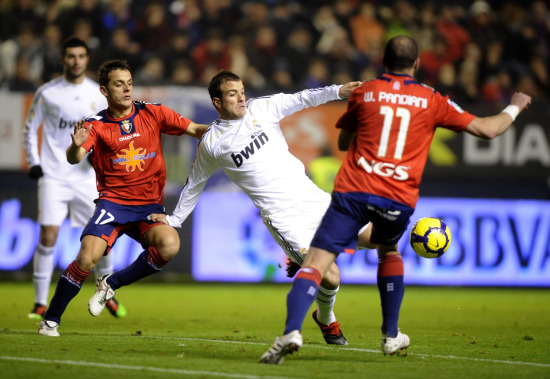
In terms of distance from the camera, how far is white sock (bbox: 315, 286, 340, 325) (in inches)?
285

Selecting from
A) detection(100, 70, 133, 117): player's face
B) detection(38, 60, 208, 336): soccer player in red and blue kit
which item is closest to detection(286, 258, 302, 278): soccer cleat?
detection(38, 60, 208, 336): soccer player in red and blue kit

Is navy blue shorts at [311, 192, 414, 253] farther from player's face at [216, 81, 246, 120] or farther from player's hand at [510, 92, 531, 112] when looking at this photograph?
player's face at [216, 81, 246, 120]

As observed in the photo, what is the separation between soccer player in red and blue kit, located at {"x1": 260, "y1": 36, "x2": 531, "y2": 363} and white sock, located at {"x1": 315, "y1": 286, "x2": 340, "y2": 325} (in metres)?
1.29

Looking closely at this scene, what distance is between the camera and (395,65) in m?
5.97

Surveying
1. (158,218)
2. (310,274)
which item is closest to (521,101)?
(310,274)

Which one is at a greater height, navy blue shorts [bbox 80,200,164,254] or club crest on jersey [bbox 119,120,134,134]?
club crest on jersey [bbox 119,120,134,134]

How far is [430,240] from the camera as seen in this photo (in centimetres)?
742

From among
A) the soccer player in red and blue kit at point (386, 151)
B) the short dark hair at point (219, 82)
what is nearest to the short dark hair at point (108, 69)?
the short dark hair at point (219, 82)

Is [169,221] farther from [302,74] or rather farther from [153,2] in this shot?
[153,2]

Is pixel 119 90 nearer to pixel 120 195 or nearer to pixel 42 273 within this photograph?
pixel 120 195

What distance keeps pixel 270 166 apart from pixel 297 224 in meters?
0.53

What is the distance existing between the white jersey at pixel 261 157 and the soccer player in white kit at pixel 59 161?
2.55 meters

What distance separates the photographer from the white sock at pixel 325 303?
23.7ft

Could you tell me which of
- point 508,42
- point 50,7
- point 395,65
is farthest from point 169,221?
point 508,42
